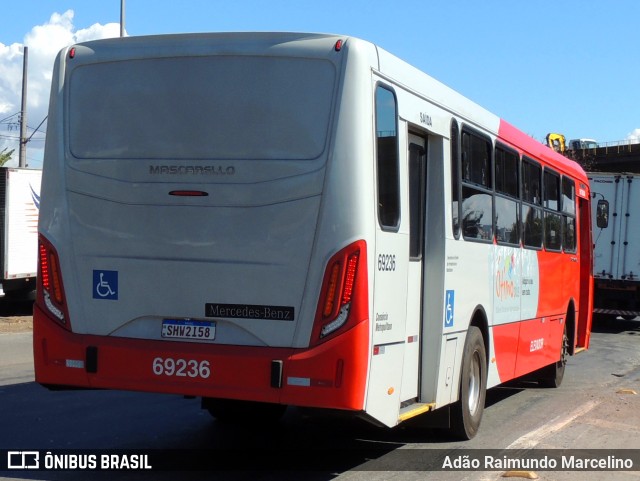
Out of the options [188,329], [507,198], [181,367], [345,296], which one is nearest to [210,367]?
[181,367]

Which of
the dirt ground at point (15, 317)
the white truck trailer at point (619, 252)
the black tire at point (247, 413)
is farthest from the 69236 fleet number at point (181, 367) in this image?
the white truck trailer at point (619, 252)

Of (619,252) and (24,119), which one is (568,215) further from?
(24,119)

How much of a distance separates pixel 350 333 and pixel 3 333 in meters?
14.9

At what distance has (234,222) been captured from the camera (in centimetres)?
700

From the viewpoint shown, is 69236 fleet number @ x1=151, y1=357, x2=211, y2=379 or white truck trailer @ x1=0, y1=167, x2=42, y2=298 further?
white truck trailer @ x1=0, y1=167, x2=42, y2=298

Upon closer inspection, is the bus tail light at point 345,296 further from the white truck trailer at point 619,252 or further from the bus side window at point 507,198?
the white truck trailer at point 619,252

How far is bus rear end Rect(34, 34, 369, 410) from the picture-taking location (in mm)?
6777

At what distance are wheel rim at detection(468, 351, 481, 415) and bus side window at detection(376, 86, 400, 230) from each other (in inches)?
106

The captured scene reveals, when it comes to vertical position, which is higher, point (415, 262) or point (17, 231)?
point (17, 231)

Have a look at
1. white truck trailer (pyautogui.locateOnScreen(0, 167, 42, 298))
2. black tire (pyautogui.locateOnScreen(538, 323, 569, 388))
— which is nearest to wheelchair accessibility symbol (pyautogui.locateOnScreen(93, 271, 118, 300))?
black tire (pyautogui.locateOnScreen(538, 323, 569, 388))

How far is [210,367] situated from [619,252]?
20.7m

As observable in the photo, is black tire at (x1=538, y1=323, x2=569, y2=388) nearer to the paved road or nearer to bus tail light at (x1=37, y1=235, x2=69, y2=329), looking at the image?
the paved road

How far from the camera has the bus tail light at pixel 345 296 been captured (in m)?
6.72

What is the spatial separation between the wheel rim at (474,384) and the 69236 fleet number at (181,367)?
3.30 metres
